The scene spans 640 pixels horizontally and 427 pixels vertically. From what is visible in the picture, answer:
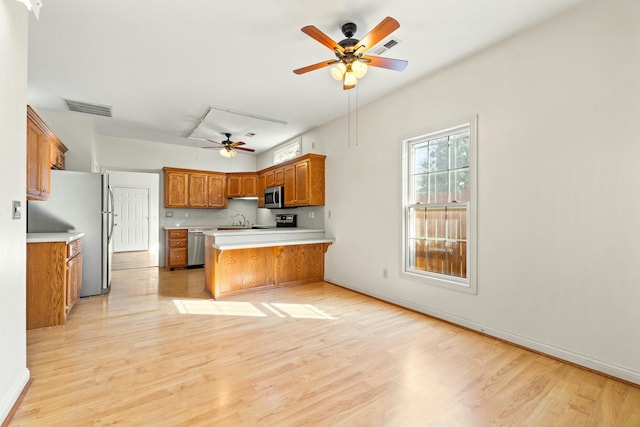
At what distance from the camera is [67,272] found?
3121 millimetres

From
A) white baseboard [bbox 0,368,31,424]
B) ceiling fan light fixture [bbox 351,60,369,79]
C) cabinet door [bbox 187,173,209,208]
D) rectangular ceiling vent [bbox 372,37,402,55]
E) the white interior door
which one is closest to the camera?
white baseboard [bbox 0,368,31,424]

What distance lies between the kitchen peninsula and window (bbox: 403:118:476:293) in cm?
165

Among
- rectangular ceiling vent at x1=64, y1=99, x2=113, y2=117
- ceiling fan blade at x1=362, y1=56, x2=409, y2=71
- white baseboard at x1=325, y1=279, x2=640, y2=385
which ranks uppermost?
rectangular ceiling vent at x1=64, y1=99, x2=113, y2=117

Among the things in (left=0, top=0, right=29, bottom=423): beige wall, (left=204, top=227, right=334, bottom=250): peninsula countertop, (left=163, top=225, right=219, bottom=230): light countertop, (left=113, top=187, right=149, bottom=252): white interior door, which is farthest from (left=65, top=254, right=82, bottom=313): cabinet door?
(left=113, top=187, right=149, bottom=252): white interior door

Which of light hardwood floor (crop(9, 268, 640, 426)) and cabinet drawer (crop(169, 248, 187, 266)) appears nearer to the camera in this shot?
light hardwood floor (crop(9, 268, 640, 426))

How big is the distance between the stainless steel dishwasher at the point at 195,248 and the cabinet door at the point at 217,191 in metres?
0.76

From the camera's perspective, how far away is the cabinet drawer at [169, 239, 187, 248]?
6.05 meters

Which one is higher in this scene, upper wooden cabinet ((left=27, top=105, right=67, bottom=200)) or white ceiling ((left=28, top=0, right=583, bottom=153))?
white ceiling ((left=28, top=0, right=583, bottom=153))

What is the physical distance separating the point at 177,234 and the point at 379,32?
5.54m

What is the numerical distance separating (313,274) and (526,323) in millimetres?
3065

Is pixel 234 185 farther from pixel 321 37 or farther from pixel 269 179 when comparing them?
pixel 321 37

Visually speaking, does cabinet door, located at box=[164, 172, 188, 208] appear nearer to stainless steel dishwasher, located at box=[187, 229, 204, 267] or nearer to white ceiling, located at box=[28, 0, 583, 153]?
stainless steel dishwasher, located at box=[187, 229, 204, 267]

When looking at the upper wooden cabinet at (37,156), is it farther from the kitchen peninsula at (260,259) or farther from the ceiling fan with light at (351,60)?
the ceiling fan with light at (351,60)

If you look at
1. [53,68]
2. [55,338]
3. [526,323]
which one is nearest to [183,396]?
[55,338]
